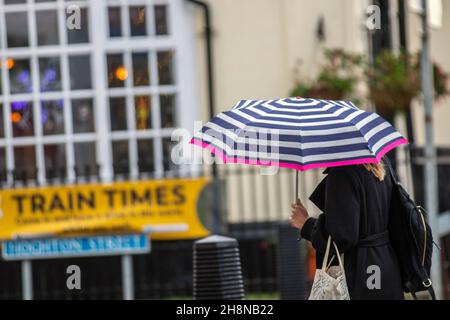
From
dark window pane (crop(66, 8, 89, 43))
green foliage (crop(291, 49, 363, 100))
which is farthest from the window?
green foliage (crop(291, 49, 363, 100))

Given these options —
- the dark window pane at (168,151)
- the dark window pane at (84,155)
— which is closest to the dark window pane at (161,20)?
the dark window pane at (168,151)

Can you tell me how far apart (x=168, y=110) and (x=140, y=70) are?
0.56 metres

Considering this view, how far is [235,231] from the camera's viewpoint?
13906 millimetres

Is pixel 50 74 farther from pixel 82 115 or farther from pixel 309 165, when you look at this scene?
pixel 309 165

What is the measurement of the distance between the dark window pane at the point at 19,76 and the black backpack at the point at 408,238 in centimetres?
829

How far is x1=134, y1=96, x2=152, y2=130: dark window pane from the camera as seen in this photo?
14.3 m

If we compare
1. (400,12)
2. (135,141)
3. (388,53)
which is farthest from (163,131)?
(400,12)

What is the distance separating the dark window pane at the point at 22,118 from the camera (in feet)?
46.6

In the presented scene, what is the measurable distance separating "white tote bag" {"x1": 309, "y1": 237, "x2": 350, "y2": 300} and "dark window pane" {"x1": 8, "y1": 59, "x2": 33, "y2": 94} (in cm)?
838

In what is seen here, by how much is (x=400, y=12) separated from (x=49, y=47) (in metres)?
4.69

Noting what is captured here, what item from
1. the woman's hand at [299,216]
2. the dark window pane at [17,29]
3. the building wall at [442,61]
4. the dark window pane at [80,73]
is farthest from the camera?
the building wall at [442,61]

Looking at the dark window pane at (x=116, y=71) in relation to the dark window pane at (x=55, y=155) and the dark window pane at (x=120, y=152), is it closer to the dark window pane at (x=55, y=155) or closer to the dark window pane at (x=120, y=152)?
the dark window pane at (x=120, y=152)
